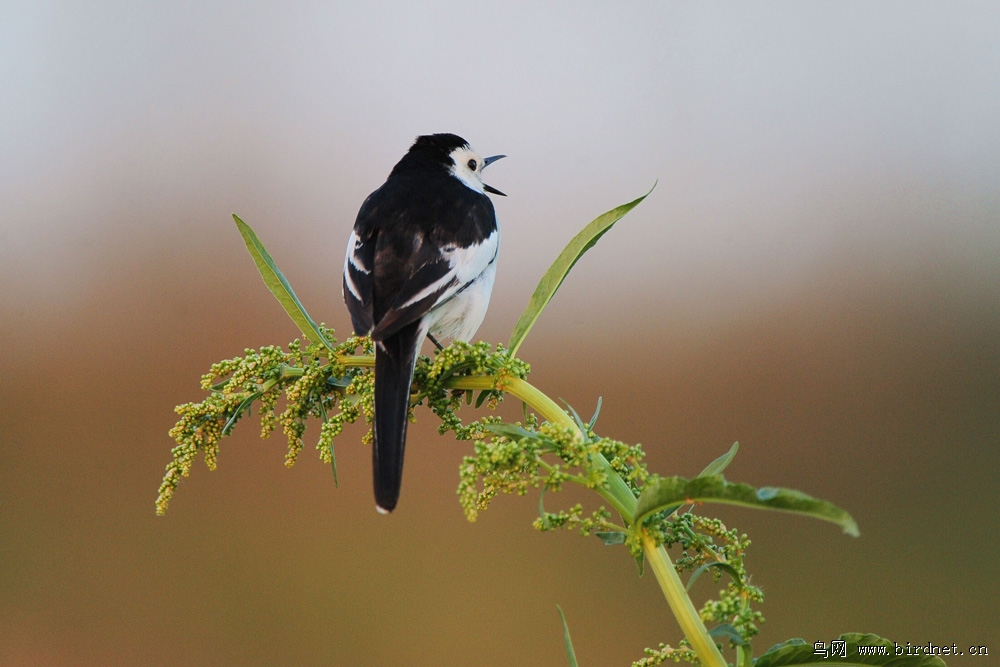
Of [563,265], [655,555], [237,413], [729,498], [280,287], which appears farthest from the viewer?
[280,287]

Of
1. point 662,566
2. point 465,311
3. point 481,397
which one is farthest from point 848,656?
point 465,311

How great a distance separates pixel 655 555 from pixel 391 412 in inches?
32.8

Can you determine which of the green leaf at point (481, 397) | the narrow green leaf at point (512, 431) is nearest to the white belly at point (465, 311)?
the green leaf at point (481, 397)

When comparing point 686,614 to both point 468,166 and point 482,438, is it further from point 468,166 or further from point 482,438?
point 468,166

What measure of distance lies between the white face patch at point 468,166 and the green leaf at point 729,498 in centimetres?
347

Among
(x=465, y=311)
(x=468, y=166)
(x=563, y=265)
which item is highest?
(x=468, y=166)

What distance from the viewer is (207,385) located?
1714 mm

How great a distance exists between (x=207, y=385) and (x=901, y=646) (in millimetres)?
1337

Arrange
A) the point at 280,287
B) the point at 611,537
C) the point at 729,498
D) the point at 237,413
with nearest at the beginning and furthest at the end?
the point at 729,498 → the point at 611,537 → the point at 237,413 → the point at 280,287

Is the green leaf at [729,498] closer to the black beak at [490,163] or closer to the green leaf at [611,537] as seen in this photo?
the green leaf at [611,537]

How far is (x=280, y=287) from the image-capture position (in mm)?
2021

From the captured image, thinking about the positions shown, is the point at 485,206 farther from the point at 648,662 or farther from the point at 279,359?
the point at 648,662

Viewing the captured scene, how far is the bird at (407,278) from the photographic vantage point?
1.90 m

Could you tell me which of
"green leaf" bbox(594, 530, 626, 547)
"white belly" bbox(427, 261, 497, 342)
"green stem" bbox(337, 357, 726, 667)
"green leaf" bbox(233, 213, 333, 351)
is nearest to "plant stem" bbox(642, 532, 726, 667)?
"green stem" bbox(337, 357, 726, 667)
